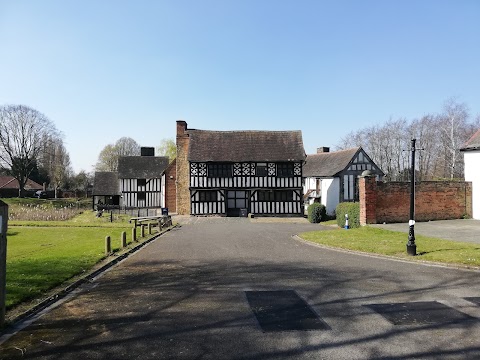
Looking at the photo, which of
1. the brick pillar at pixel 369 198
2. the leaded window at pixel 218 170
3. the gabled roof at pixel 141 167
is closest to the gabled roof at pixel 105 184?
the gabled roof at pixel 141 167

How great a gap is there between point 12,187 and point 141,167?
34.9 meters

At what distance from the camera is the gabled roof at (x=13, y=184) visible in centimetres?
6519

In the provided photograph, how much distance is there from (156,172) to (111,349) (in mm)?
39535

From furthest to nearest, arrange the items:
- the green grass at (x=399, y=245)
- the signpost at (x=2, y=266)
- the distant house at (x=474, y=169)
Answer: the distant house at (x=474, y=169) → the green grass at (x=399, y=245) → the signpost at (x=2, y=266)

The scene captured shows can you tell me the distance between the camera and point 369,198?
2009cm

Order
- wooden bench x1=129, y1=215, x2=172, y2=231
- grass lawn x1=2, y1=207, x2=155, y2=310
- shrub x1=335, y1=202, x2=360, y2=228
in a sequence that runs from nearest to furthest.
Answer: grass lawn x1=2, y1=207, x2=155, y2=310 → shrub x1=335, y1=202, x2=360, y2=228 → wooden bench x1=129, y1=215, x2=172, y2=231

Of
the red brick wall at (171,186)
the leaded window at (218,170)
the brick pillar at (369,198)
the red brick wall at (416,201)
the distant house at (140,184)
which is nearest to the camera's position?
the brick pillar at (369,198)

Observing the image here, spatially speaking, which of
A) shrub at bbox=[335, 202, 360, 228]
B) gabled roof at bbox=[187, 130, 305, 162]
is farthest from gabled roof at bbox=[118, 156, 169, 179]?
shrub at bbox=[335, 202, 360, 228]

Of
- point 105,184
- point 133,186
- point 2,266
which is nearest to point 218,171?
point 133,186

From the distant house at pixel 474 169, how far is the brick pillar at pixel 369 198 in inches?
286

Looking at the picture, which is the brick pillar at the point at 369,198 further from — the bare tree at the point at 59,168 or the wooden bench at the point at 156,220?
the bare tree at the point at 59,168

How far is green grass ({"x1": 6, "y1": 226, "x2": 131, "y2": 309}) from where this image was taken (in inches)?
318

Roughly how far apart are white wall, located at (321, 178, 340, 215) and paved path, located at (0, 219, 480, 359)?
80.6 ft

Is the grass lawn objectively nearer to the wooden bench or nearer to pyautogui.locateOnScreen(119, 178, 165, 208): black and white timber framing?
the wooden bench
